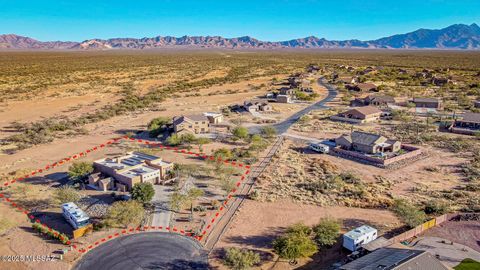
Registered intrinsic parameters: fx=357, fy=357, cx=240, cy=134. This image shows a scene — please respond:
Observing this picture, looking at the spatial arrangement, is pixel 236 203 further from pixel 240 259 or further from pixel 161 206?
pixel 240 259

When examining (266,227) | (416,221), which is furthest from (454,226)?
(266,227)

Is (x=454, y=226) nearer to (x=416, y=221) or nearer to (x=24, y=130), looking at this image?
(x=416, y=221)

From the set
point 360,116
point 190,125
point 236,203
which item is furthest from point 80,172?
point 360,116

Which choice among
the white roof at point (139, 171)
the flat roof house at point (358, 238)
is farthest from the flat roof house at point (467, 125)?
the white roof at point (139, 171)

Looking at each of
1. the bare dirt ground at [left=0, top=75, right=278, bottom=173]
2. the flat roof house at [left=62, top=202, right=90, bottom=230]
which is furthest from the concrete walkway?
the bare dirt ground at [left=0, top=75, right=278, bottom=173]

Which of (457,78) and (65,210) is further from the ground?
(457,78)

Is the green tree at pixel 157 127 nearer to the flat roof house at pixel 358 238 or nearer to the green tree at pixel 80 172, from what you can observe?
the green tree at pixel 80 172
